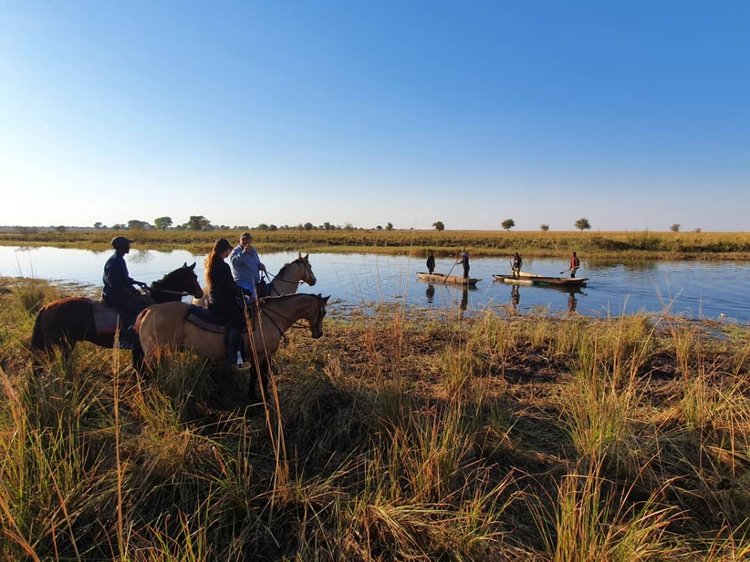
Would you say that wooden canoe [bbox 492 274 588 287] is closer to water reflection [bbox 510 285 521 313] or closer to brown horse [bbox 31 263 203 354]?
water reflection [bbox 510 285 521 313]

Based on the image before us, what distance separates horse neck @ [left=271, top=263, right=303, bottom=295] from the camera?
336 inches

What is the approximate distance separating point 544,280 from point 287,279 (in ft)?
53.4

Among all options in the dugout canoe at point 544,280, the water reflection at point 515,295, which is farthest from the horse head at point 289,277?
the dugout canoe at point 544,280

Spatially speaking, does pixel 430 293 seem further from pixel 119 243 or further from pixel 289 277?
pixel 119 243

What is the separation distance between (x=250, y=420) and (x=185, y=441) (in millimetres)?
1016

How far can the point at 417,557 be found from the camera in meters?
2.28

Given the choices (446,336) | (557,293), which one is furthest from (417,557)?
(557,293)

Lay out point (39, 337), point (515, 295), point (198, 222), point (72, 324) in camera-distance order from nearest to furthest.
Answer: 1. point (39, 337)
2. point (72, 324)
3. point (515, 295)
4. point (198, 222)

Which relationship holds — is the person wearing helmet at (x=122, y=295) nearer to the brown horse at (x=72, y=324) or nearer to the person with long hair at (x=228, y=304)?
the brown horse at (x=72, y=324)

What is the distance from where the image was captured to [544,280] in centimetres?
2050

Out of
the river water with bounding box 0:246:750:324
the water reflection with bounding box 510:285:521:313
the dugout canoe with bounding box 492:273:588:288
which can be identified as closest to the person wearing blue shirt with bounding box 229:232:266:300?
the river water with bounding box 0:246:750:324

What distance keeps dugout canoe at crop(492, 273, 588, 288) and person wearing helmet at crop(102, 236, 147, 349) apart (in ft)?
63.1

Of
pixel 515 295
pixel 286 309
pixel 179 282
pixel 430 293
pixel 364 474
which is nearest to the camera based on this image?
pixel 364 474

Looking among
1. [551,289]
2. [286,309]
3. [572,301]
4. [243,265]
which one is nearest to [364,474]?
[286,309]
